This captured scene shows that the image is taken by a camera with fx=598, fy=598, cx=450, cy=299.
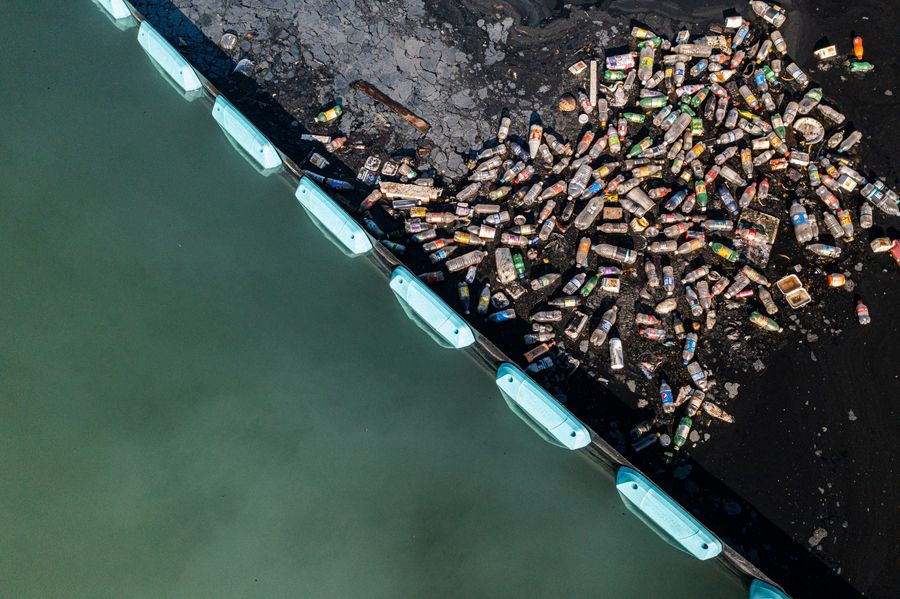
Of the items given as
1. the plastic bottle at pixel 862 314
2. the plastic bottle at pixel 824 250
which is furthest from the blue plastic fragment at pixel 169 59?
the plastic bottle at pixel 862 314

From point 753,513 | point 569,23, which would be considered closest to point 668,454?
point 753,513

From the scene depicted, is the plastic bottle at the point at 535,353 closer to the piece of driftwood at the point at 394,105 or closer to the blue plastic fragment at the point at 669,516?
the blue plastic fragment at the point at 669,516

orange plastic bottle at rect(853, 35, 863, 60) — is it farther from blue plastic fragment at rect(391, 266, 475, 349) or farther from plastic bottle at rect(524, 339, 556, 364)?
blue plastic fragment at rect(391, 266, 475, 349)

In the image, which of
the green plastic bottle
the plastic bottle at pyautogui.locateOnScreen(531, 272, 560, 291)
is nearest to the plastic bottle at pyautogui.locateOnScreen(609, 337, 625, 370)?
the green plastic bottle

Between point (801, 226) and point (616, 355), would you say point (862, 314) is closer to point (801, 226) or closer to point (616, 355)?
point (801, 226)

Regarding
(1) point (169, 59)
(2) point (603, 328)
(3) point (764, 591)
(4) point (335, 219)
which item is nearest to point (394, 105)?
(4) point (335, 219)

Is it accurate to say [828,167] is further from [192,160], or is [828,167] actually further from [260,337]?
[192,160]
